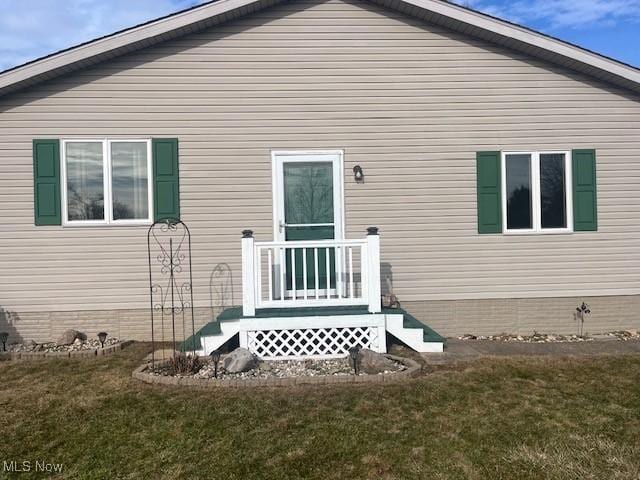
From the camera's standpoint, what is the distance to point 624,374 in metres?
4.91

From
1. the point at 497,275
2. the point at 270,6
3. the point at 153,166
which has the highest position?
the point at 270,6

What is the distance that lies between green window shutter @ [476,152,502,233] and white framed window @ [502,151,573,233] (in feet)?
0.35

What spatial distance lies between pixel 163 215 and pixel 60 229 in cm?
143

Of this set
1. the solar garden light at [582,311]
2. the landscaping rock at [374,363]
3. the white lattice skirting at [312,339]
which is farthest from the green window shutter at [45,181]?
the solar garden light at [582,311]

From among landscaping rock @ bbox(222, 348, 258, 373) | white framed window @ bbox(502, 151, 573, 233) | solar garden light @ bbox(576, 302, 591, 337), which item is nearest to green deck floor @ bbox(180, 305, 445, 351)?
landscaping rock @ bbox(222, 348, 258, 373)

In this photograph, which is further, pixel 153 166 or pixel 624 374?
pixel 153 166

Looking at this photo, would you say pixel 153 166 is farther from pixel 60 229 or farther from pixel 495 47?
pixel 495 47

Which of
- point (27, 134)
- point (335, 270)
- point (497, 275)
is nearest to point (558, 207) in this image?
point (497, 275)

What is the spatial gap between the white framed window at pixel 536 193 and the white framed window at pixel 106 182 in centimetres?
525

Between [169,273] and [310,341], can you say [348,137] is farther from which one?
[169,273]

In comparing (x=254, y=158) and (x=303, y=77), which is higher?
(x=303, y=77)

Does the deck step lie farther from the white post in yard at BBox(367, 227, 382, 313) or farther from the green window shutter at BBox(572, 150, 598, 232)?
the green window shutter at BBox(572, 150, 598, 232)

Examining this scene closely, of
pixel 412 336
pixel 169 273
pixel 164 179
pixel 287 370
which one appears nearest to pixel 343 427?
pixel 287 370

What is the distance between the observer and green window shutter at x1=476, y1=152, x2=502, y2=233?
22.5 ft
